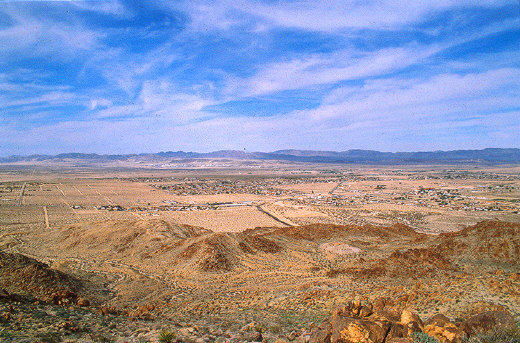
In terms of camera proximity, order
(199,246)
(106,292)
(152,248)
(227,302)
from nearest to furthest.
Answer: (227,302) < (106,292) < (199,246) < (152,248)

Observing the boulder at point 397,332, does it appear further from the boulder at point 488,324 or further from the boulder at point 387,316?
the boulder at point 488,324

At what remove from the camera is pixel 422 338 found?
209 inches

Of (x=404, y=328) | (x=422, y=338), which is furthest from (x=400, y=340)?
(x=404, y=328)

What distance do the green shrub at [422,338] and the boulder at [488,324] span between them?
3.56 ft

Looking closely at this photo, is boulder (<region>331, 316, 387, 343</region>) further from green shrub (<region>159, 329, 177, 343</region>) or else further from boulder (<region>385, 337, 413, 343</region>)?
green shrub (<region>159, 329, 177, 343</region>)

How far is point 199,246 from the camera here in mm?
16312

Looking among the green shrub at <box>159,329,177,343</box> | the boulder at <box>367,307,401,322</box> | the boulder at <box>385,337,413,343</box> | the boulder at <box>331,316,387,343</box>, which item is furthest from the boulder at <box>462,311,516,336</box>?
the green shrub at <box>159,329,177,343</box>

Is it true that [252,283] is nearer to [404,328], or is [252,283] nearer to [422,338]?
[404,328]

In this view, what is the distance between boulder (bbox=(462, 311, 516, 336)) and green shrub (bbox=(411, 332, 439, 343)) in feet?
3.56

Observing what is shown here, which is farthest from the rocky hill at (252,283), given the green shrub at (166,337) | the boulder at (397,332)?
the green shrub at (166,337)

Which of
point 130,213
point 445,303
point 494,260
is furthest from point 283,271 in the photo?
point 130,213

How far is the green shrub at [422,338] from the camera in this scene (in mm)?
5234

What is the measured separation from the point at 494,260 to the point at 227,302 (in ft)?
36.8

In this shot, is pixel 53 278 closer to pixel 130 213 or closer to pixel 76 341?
pixel 76 341
